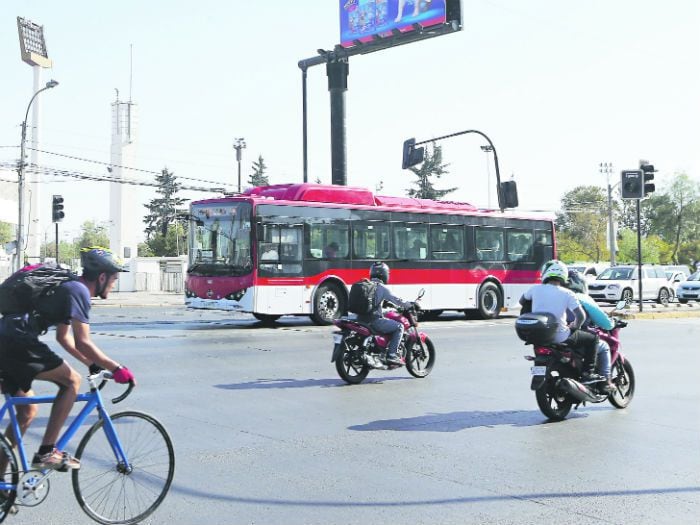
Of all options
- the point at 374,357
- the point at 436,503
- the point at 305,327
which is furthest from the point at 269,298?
the point at 436,503

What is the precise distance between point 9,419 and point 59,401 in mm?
285

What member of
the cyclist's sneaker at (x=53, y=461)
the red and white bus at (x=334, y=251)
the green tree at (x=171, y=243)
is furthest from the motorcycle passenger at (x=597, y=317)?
the green tree at (x=171, y=243)

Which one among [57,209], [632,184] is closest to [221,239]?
[632,184]

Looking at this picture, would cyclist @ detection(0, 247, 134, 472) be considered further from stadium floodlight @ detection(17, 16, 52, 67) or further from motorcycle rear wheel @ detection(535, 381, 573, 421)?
stadium floodlight @ detection(17, 16, 52, 67)

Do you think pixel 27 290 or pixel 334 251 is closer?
pixel 27 290

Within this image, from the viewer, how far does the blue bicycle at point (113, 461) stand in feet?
15.9

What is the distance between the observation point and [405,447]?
7355mm

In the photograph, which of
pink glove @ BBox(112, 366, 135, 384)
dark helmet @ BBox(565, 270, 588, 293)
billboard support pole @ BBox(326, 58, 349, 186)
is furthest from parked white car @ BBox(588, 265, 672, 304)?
pink glove @ BBox(112, 366, 135, 384)

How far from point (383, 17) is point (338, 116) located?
5376 mm

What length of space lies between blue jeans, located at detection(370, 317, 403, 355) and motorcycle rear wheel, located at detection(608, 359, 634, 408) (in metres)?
3.09

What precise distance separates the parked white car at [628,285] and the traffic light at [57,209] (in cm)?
2307

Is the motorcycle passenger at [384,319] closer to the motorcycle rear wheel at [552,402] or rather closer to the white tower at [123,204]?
the motorcycle rear wheel at [552,402]

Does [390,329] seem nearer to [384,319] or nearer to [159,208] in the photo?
[384,319]

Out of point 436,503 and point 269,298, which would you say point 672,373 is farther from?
point 269,298
